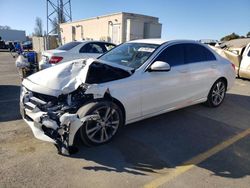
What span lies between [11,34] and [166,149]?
6107cm

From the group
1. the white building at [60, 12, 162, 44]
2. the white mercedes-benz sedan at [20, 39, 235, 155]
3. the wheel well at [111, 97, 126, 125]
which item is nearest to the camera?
the white mercedes-benz sedan at [20, 39, 235, 155]

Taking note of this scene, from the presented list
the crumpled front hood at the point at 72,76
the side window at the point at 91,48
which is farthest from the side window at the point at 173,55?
the side window at the point at 91,48

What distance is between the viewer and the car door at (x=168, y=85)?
153 inches

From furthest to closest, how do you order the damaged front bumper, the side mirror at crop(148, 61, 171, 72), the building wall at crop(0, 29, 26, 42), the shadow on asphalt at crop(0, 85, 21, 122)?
the building wall at crop(0, 29, 26, 42) < the shadow on asphalt at crop(0, 85, 21, 122) < the side mirror at crop(148, 61, 171, 72) < the damaged front bumper

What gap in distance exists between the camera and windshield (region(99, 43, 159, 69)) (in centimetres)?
411

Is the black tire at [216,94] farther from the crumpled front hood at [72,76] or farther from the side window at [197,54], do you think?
the crumpled front hood at [72,76]

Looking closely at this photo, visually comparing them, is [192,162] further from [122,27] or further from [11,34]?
[11,34]

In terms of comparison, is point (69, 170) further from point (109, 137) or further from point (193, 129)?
point (193, 129)

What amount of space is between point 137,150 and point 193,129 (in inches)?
55.4

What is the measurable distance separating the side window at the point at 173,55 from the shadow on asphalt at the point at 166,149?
121cm

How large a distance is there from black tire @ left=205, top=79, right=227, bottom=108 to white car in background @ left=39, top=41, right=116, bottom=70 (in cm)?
477

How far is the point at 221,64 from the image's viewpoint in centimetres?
546

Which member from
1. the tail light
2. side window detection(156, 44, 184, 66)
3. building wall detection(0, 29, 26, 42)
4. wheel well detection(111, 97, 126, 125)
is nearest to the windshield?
side window detection(156, 44, 184, 66)

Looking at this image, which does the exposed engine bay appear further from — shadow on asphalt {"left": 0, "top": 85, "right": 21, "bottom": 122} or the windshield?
shadow on asphalt {"left": 0, "top": 85, "right": 21, "bottom": 122}
